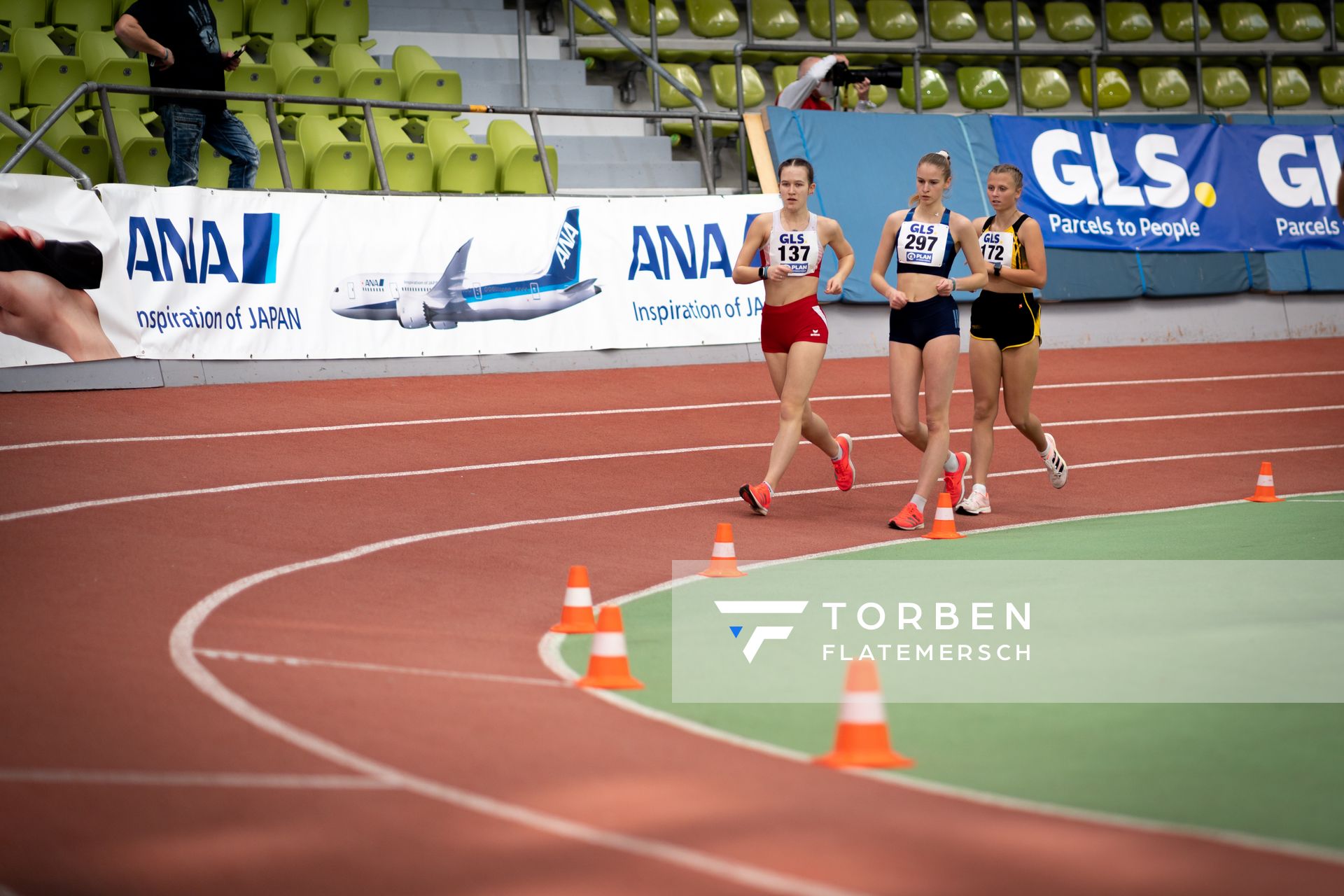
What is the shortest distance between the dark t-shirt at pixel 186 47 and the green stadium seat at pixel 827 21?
1180 centimetres

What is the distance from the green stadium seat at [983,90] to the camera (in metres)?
24.1

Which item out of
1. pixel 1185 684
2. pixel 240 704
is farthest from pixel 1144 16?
pixel 240 704

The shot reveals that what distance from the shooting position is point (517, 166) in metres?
17.2

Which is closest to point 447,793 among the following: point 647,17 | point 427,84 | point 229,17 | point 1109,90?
point 427,84

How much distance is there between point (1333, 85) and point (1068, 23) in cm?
495

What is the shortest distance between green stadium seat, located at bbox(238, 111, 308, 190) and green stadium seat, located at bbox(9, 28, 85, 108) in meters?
1.64

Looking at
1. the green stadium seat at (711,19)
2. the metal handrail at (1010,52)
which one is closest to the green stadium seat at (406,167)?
the metal handrail at (1010,52)

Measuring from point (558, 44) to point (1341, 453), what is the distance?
12216 millimetres

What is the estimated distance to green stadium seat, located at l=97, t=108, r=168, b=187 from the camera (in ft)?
48.1

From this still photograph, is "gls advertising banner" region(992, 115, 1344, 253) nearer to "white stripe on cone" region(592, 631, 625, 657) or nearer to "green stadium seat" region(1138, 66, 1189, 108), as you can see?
"green stadium seat" region(1138, 66, 1189, 108)

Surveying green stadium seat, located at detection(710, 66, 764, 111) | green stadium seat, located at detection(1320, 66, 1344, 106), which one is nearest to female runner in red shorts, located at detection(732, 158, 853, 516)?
green stadium seat, located at detection(710, 66, 764, 111)

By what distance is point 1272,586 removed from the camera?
7785 millimetres

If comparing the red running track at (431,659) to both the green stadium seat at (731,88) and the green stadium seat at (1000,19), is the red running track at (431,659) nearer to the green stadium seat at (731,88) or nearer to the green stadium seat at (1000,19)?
the green stadium seat at (731,88)

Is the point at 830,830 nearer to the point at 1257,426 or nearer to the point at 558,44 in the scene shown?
the point at 1257,426
